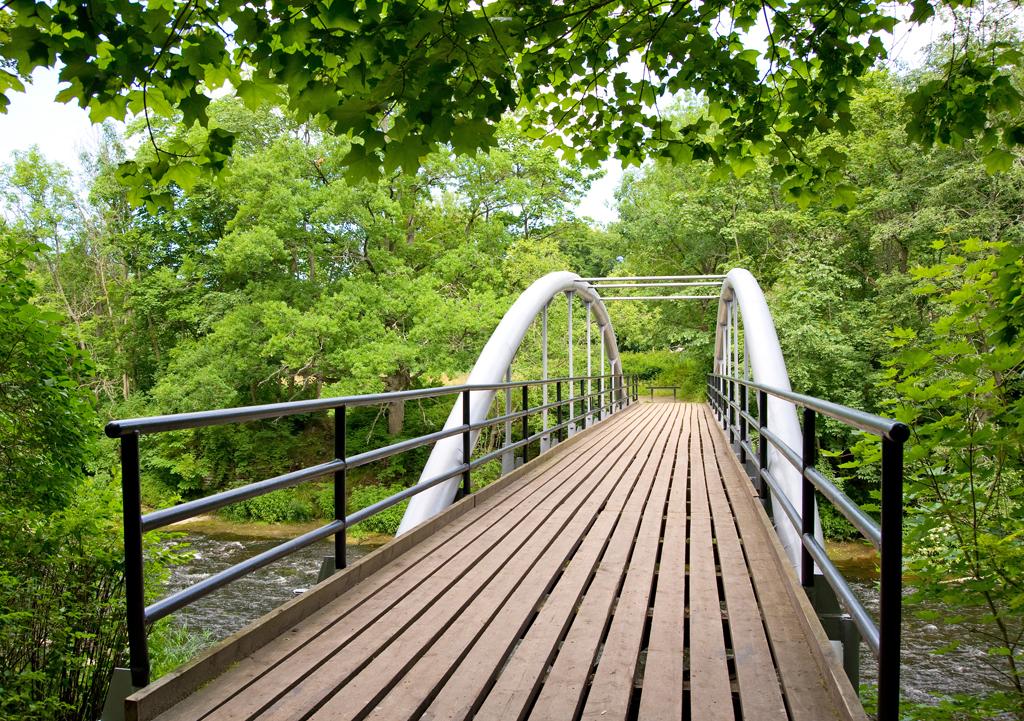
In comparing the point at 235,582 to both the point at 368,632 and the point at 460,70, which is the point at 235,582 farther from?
the point at 460,70

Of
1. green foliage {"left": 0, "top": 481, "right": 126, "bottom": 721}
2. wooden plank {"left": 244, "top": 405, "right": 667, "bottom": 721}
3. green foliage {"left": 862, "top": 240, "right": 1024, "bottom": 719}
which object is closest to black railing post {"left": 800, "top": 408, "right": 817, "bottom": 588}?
green foliage {"left": 862, "top": 240, "right": 1024, "bottom": 719}

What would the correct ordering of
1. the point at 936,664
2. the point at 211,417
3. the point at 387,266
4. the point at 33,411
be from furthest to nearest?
the point at 387,266, the point at 936,664, the point at 33,411, the point at 211,417

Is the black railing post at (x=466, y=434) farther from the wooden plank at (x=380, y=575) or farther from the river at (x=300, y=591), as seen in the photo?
the river at (x=300, y=591)

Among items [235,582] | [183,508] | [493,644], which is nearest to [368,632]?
[493,644]

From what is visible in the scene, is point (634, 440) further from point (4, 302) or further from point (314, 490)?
point (314, 490)

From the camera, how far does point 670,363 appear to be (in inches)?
1351

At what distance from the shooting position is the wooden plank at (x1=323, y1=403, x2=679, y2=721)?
2145mm

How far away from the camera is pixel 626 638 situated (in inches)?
105

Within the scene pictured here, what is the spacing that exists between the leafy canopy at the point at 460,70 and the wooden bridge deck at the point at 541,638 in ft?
5.56

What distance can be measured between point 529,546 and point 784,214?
70.9 ft

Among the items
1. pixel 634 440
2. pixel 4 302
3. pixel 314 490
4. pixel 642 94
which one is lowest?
pixel 314 490

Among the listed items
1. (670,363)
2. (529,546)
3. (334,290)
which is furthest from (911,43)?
(670,363)

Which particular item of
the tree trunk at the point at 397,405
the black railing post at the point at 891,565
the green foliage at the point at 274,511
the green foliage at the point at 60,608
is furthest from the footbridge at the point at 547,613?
the tree trunk at the point at 397,405

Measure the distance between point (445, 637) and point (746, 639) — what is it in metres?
1.07
